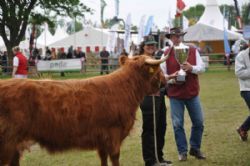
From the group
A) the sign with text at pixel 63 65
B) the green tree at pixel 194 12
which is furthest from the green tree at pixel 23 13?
the green tree at pixel 194 12

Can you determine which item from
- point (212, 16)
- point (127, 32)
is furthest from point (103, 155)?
point (212, 16)

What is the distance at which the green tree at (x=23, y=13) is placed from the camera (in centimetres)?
3500

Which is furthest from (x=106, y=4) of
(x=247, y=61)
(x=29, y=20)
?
(x=247, y=61)

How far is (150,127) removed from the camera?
7.61 m

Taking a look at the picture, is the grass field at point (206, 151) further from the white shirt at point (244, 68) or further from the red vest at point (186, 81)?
the white shirt at point (244, 68)

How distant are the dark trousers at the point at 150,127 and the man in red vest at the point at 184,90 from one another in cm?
37

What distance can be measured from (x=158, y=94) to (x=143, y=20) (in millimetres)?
25637

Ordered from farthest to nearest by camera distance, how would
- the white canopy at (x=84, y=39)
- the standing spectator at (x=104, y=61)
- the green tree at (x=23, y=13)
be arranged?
the white canopy at (x=84, y=39)
the green tree at (x=23, y=13)
the standing spectator at (x=104, y=61)

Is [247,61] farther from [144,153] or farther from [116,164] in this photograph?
[116,164]

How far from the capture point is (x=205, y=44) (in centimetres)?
4291

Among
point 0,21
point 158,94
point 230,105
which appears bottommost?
point 230,105

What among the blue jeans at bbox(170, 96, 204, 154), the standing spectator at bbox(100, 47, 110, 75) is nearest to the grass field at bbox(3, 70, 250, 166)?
the blue jeans at bbox(170, 96, 204, 154)

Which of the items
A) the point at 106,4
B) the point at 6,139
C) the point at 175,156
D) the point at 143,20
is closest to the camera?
→ the point at 6,139

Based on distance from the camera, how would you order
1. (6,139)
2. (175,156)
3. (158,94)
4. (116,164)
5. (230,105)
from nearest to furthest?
(6,139), (116,164), (158,94), (175,156), (230,105)
